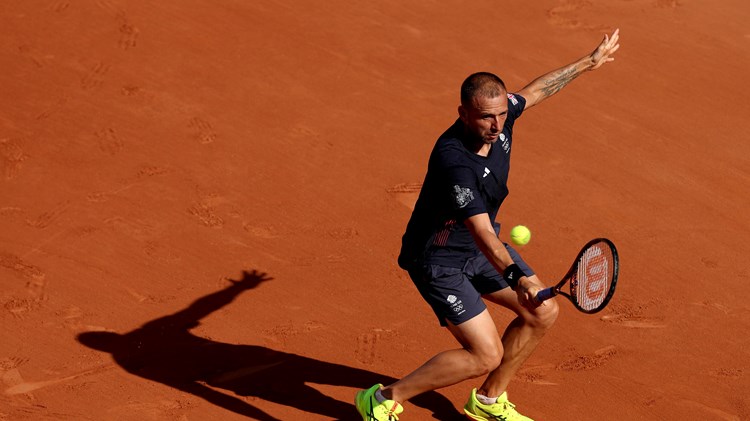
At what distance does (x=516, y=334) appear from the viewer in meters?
6.46

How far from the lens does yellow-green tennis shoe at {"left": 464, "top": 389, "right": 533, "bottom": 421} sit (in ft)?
21.7

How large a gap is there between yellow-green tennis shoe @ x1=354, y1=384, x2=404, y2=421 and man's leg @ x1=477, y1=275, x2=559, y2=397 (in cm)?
62

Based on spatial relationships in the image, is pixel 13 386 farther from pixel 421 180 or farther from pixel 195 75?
pixel 195 75

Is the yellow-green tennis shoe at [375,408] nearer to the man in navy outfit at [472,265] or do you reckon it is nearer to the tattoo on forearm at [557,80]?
the man in navy outfit at [472,265]

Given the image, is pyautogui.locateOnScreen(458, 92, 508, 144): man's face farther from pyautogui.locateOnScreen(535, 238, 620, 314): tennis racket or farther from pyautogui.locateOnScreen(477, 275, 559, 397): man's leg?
pyautogui.locateOnScreen(477, 275, 559, 397): man's leg

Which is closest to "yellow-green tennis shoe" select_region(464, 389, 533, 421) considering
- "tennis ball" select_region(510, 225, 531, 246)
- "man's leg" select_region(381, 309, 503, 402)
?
"man's leg" select_region(381, 309, 503, 402)

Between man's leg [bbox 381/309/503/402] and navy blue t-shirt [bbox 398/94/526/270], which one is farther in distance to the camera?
man's leg [bbox 381/309/503/402]

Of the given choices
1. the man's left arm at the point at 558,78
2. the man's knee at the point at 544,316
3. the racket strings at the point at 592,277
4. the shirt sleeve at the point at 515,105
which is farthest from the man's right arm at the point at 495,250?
the man's left arm at the point at 558,78

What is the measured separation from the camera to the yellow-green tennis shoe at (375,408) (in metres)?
6.43

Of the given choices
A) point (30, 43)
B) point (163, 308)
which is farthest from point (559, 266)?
point (30, 43)

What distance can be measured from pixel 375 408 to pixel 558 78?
2.53 metres

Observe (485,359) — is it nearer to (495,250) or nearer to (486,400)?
(486,400)

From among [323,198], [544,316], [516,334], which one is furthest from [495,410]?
[323,198]

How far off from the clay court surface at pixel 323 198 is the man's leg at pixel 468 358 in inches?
26.5
